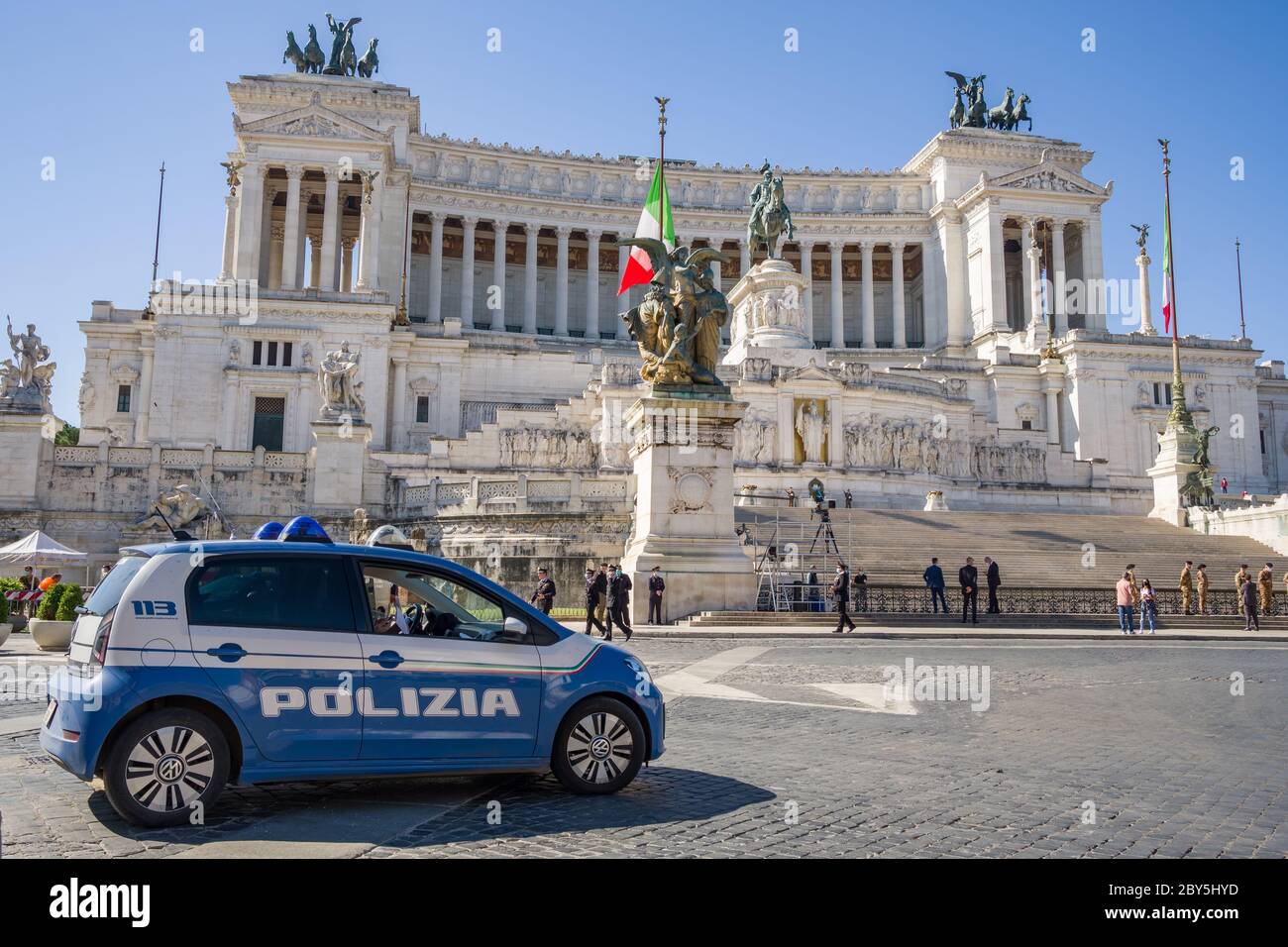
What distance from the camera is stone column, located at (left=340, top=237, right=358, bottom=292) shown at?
79.4 meters

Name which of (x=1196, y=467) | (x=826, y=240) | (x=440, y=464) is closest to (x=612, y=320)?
(x=826, y=240)

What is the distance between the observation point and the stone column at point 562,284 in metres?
76.3

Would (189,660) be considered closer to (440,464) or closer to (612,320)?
(440,464)

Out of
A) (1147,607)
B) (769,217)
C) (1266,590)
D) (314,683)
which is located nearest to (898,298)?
(769,217)

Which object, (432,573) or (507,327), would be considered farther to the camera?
(507,327)

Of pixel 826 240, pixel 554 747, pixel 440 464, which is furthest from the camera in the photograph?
pixel 826 240

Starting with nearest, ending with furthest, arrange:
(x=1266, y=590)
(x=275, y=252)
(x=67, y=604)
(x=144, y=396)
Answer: (x=67, y=604)
(x=1266, y=590)
(x=144, y=396)
(x=275, y=252)

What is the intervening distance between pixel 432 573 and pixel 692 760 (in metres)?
2.92

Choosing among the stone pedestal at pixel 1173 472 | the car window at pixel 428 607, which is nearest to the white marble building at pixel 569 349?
the stone pedestal at pixel 1173 472

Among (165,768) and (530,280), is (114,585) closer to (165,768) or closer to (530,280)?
(165,768)

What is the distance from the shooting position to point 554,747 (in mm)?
7457

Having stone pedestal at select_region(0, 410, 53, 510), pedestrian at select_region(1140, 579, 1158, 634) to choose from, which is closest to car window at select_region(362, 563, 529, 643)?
pedestrian at select_region(1140, 579, 1158, 634)

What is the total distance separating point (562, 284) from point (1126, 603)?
194 ft

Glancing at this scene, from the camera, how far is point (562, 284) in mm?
77625
